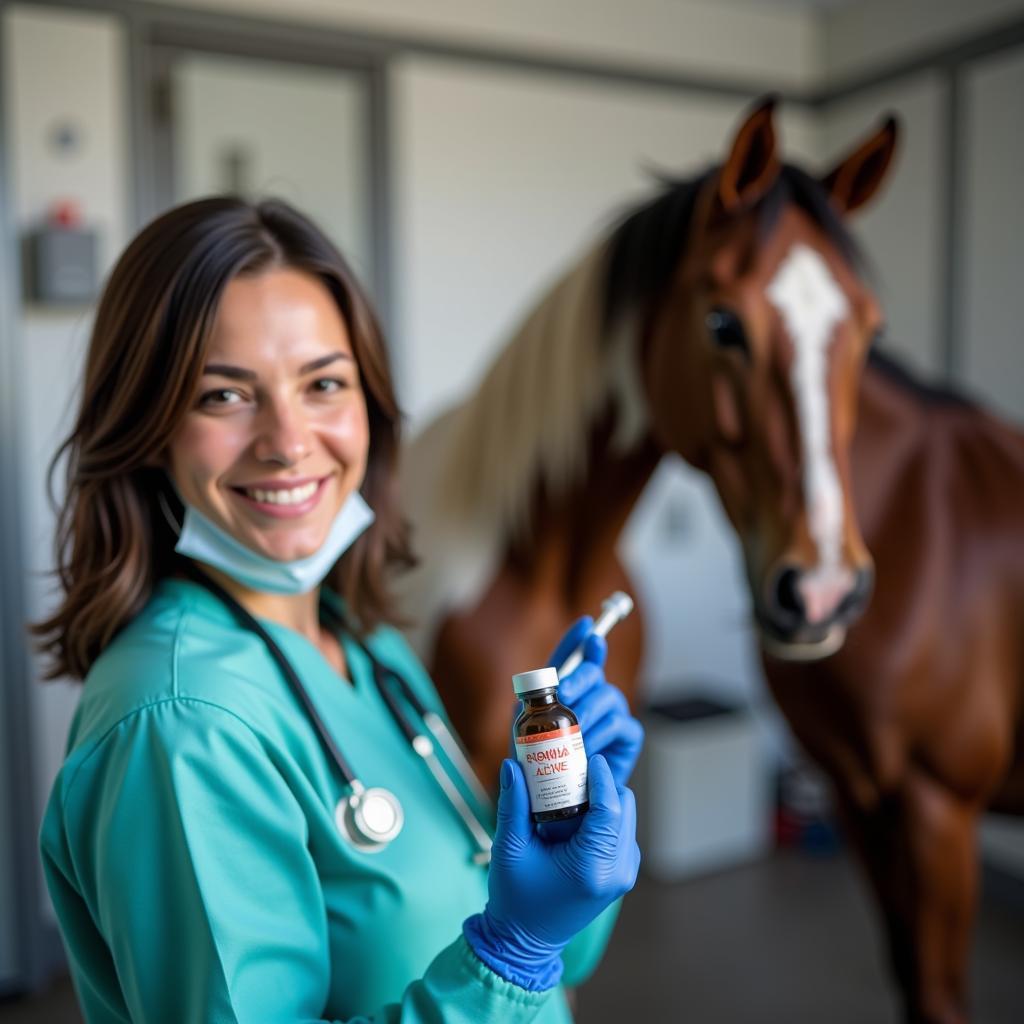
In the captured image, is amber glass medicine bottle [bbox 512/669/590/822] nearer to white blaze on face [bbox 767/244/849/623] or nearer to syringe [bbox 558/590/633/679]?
syringe [bbox 558/590/633/679]

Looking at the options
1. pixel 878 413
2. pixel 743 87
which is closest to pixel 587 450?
pixel 878 413

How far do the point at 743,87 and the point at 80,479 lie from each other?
113 inches

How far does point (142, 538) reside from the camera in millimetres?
837

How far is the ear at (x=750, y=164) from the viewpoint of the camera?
123cm

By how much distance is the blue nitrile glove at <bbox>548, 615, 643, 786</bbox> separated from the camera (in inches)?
33.2

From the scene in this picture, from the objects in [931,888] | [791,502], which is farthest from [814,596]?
[931,888]

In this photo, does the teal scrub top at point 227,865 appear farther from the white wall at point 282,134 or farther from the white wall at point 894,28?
the white wall at point 894,28

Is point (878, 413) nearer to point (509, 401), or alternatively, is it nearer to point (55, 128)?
point (509, 401)

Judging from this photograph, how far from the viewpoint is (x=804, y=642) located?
1238mm

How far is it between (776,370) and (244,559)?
74 cm

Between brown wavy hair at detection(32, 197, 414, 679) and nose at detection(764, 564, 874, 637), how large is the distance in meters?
0.61

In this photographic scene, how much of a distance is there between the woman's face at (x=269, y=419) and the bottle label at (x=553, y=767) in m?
0.29

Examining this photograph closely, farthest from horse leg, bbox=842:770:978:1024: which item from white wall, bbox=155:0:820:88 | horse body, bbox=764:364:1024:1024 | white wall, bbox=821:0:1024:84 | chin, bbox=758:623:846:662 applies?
white wall, bbox=155:0:820:88

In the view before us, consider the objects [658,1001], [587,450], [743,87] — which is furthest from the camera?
[743,87]
